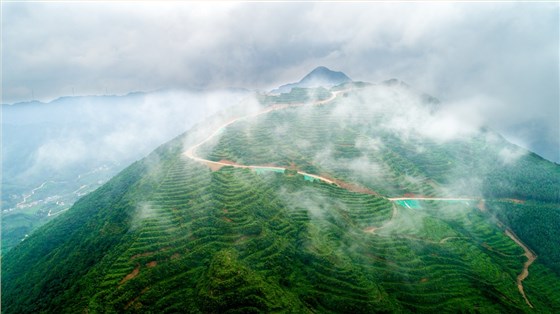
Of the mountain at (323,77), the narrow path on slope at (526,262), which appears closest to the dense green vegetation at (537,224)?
the narrow path on slope at (526,262)

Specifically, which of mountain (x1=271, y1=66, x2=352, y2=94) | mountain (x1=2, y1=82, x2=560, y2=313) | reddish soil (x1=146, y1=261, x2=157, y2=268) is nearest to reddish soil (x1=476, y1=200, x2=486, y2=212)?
mountain (x1=2, y1=82, x2=560, y2=313)

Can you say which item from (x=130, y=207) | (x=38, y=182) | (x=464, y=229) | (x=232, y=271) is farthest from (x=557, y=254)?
(x=38, y=182)

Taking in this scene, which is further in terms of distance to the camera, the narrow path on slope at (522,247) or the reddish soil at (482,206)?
the reddish soil at (482,206)

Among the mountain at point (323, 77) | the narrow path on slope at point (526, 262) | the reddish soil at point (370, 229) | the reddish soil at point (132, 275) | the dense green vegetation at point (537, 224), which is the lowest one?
the narrow path on slope at point (526, 262)

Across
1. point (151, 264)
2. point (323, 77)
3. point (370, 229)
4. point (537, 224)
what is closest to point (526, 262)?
point (537, 224)

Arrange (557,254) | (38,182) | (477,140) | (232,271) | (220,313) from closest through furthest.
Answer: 1. (220,313)
2. (232,271)
3. (557,254)
4. (477,140)
5. (38,182)

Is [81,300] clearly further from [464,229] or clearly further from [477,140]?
[477,140]

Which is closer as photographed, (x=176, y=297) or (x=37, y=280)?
(x=176, y=297)

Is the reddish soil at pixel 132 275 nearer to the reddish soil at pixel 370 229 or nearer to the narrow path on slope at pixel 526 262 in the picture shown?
the reddish soil at pixel 370 229
